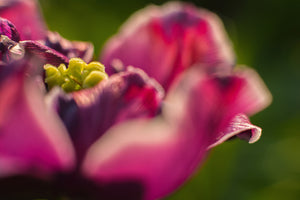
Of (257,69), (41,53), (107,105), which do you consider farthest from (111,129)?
(257,69)

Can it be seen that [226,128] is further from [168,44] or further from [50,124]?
[168,44]

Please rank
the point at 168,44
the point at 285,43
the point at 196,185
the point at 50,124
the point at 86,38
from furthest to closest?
the point at 285,43 → the point at 86,38 → the point at 196,185 → the point at 168,44 → the point at 50,124

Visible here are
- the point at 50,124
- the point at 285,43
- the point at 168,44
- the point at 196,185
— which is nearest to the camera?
the point at 50,124

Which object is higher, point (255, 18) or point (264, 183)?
point (255, 18)

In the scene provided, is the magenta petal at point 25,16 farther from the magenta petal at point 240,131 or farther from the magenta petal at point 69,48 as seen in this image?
the magenta petal at point 240,131

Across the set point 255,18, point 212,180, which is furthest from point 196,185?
point 255,18

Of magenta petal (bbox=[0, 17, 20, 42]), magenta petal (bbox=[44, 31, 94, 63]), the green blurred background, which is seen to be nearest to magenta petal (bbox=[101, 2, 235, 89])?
magenta petal (bbox=[44, 31, 94, 63])

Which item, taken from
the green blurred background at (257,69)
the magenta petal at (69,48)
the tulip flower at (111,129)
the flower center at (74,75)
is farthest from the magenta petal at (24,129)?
the green blurred background at (257,69)
